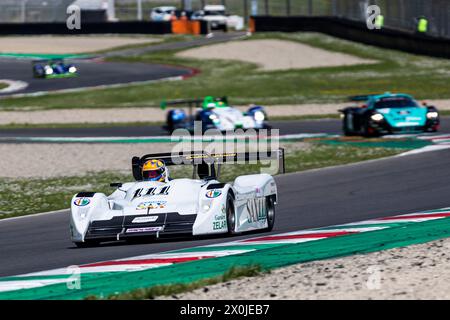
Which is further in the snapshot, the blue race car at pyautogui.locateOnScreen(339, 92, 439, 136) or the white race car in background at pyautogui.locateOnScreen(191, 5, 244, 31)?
the white race car in background at pyautogui.locateOnScreen(191, 5, 244, 31)

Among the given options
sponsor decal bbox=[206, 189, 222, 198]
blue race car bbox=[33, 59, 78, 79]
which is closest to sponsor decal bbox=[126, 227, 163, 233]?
sponsor decal bbox=[206, 189, 222, 198]

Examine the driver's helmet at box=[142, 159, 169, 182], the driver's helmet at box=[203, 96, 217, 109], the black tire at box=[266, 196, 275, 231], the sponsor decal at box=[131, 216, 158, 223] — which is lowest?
the black tire at box=[266, 196, 275, 231]

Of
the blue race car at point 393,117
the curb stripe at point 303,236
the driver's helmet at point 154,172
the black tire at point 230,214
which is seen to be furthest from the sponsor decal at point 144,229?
the blue race car at point 393,117

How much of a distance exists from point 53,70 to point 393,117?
29310mm

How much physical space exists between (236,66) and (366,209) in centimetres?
3936

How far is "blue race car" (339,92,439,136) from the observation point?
2500 cm

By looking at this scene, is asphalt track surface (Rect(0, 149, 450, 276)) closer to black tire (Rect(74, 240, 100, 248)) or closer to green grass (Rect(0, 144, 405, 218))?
black tire (Rect(74, 240, 100, 248))

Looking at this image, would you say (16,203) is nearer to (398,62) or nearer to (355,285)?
(355,285)

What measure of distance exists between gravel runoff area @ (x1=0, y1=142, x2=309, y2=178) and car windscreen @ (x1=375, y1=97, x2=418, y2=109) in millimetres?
2211

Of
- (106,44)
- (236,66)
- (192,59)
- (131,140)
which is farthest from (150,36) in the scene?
(131,140)

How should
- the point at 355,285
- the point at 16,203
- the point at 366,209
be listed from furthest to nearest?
the point at 16,203 < the point at 366,209 < the point at 355,285

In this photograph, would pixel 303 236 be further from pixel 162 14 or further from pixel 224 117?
pixel 162 14

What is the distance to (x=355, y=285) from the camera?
822 centimetres

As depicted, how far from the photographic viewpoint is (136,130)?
30562 mm
